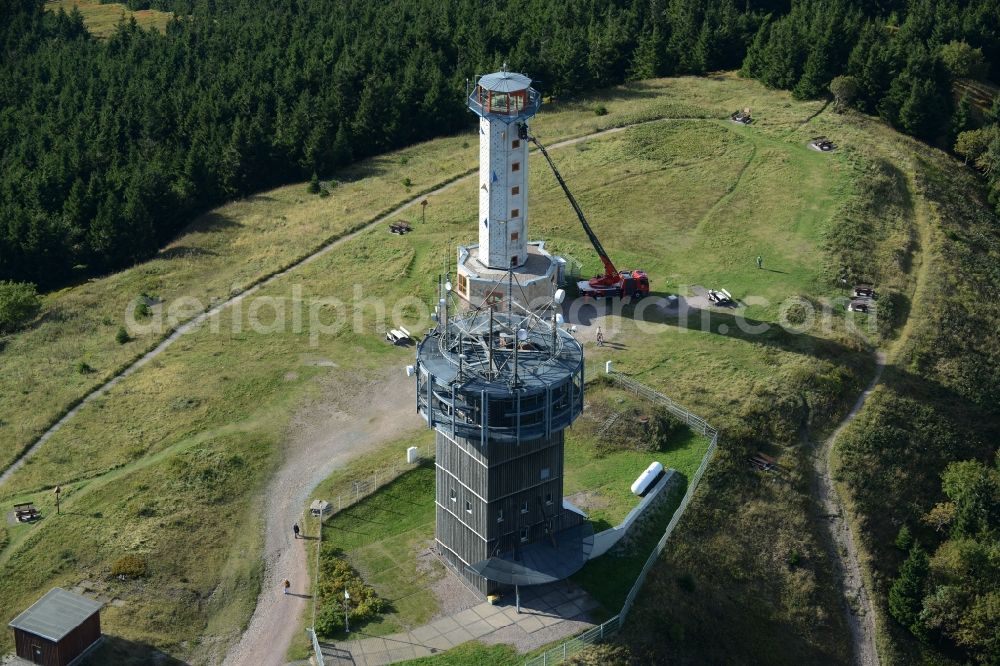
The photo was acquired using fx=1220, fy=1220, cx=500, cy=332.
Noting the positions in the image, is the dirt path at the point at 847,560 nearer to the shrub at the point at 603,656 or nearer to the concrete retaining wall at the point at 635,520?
the concrete retaining wall at the point at 635,520

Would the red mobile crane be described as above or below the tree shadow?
above

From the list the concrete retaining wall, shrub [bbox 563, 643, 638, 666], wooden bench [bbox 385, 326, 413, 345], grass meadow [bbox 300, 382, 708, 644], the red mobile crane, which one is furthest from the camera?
the red mobile crane

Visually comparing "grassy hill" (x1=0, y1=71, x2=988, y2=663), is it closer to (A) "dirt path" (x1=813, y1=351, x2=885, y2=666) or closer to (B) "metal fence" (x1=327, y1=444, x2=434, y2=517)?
(A) "dirt path" (x1=813, y1=351, x2=885, y2=666)

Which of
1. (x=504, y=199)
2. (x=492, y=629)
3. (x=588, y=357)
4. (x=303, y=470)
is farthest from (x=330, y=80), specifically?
(x=492, y=629)

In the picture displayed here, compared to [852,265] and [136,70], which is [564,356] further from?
[136,70]

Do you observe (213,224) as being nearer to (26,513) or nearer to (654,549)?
(26,513)

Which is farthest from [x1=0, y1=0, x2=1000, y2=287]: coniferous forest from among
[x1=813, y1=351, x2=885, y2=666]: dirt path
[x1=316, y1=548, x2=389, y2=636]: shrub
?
[x1=813, y1=351, x2=885, y2=666]: dirt path

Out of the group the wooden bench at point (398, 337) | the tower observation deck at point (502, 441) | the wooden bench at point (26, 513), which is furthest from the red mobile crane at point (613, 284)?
the wooden bench at point (26, 513)

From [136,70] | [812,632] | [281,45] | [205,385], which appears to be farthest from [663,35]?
[812,632]
